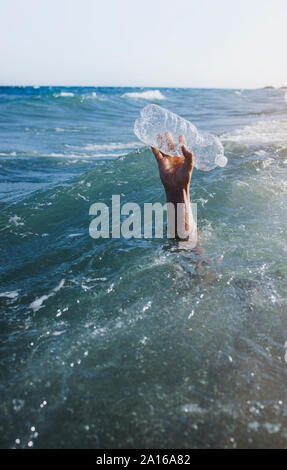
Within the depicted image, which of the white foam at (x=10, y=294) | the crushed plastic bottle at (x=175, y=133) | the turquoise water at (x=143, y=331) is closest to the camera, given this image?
the turquoise water at (x=143, y=331)

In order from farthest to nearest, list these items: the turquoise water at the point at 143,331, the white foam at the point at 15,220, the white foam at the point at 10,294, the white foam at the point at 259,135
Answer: the white foam at the point at 259,135
the white foam at the point at 15,220
the white foam at the point at 10,294
the turquoise water at the point at 143,331

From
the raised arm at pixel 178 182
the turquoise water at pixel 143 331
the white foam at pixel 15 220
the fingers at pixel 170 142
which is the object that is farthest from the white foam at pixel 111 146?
the raised arm at pixel 178 182

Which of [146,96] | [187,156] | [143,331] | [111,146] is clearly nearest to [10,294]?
[143,331]

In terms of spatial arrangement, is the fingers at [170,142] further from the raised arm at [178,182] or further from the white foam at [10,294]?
the white foam at [10,294]

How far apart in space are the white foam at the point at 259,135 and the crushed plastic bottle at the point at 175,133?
20.4ft

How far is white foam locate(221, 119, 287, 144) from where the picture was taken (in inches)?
466

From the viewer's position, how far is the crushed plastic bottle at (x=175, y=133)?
5.33 meters

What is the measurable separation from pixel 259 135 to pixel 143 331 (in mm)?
12205

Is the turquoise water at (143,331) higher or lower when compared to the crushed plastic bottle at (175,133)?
lower

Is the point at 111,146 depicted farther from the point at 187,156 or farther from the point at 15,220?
the point at 187,156

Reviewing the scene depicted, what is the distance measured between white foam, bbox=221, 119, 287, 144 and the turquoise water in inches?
238

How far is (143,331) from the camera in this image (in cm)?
282

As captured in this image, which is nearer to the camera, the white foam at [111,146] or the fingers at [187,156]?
the fingers at [187,156]
